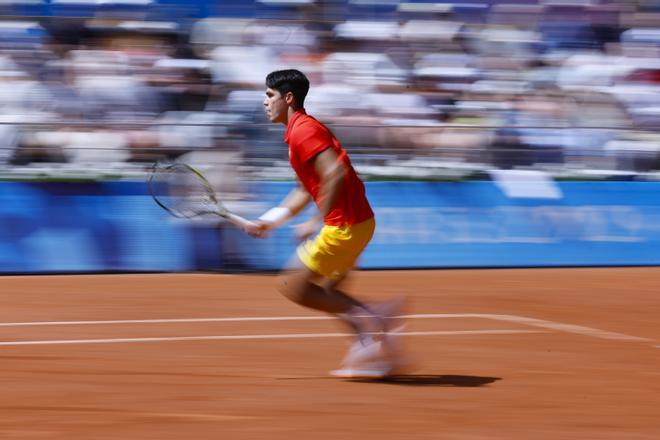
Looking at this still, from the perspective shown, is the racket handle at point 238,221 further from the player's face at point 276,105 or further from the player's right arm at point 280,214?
the player's face at point 276,105

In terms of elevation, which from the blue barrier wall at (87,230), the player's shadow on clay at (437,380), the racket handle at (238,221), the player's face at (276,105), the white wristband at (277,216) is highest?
the blue barrier wall at (87,230)

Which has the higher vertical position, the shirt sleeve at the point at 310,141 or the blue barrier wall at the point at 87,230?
the blue barrier wall at the point at 87,230

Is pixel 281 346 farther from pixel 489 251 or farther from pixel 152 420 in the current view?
pixel 489 251

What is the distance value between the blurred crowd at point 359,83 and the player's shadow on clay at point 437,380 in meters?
6.53

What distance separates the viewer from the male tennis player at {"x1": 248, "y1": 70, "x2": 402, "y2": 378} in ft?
23.0

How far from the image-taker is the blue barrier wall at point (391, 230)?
13.3 meters

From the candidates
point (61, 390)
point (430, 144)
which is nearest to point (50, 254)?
point (430, 144)

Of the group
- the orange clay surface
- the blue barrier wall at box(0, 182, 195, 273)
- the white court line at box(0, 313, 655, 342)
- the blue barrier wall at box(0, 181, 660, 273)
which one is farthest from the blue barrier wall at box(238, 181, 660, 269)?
the white court line at box(0, 313, 655, 342)

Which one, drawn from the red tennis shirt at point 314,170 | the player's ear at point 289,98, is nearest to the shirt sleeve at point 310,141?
the red tennis shirt at point 314,170

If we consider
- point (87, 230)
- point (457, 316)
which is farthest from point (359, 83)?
point (457, 316)

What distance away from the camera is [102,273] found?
13.4m

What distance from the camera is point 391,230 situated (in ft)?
46.3

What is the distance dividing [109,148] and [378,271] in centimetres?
355

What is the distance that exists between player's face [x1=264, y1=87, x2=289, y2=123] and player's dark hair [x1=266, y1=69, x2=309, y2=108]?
0.10 feet
